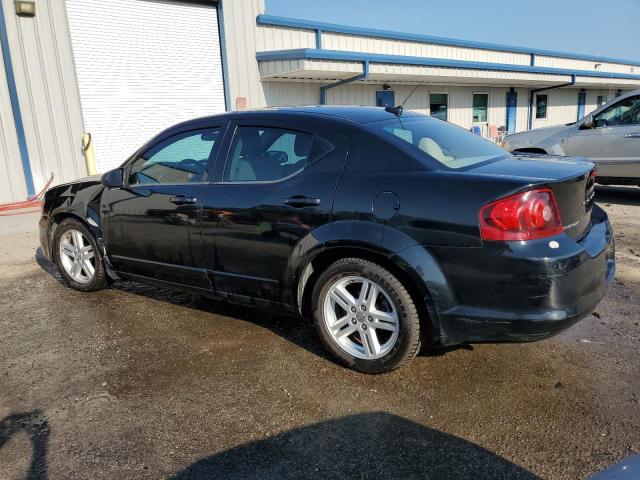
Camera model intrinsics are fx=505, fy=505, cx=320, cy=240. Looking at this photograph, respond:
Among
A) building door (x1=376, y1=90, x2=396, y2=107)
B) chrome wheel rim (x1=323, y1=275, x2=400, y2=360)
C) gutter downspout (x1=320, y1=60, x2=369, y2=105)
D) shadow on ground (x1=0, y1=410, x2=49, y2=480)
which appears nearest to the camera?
shadow on ground (x1=0, y1=410, x2=49, y2=480)

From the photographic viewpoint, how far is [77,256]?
4.88 meters

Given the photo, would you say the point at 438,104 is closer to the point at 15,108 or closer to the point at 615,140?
the point at 615,140

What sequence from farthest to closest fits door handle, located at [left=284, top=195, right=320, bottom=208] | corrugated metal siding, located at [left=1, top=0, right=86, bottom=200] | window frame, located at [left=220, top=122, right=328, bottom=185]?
1. corrugated metal siding, located at [left=1, top=0, right=86, bottom=200]
2. window frame, located at [left=220, top=122, right=328, bottom=185]
3. door handle, located at [left=284, top=195, right=320, bottom=208]

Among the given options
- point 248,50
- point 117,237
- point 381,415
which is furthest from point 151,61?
point 381,415

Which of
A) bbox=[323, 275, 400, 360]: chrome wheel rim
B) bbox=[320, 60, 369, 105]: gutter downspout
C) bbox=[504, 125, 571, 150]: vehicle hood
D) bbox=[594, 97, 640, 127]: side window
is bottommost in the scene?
bbox=[323, 275, 400, 360]: chrome wheel rim

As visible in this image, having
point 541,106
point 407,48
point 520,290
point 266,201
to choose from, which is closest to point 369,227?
point 266,201

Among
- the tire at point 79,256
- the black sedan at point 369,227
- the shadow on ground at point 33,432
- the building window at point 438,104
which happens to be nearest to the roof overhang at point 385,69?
the building window at point 438,104

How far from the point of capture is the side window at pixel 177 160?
12.7ft

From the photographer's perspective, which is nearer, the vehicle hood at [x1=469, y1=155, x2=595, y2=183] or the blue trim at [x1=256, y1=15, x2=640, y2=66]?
the vehicle hood at [x1=469, y1=155, x2=595, y2=183]

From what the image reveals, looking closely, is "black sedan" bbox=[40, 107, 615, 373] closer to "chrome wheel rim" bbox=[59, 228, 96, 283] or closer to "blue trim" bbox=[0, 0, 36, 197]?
"chrome wheel rim" bbox=[59, 228, 96, 283]

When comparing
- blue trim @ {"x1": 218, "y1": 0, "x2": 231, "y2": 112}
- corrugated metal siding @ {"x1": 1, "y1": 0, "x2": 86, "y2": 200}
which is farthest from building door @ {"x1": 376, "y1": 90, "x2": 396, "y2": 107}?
corrugated metal siding @ {"x1": 1, "y1": 0, "x2": 86, "y2": 200}

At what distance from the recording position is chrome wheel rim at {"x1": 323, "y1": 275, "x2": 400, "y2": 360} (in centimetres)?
307

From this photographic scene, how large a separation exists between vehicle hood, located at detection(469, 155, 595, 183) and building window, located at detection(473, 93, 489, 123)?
722 inches

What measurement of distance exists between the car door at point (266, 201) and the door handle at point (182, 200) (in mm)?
142
